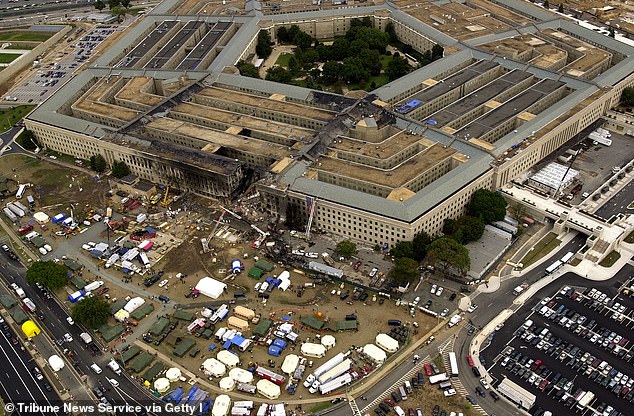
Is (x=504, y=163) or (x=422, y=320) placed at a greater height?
Answer: (x=504, y=163)

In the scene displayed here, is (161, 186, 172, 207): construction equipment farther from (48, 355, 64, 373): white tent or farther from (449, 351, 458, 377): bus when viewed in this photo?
(449, 351, 458, 377): bus

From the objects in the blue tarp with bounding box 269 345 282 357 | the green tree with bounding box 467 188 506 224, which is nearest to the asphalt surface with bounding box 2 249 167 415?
the blue tarp with bounding box 269 345 282 357

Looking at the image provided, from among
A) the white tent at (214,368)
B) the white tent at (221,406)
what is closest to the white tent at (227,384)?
the white tent at (214,368)

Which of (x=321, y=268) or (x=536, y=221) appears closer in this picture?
(x=321, y=268)

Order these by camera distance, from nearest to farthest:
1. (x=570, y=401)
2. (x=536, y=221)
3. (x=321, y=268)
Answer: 1. (x=570, y=401)
2. (x=321, y=268)
3. (x=536, y=221)

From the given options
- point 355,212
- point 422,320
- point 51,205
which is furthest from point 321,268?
point 51,205

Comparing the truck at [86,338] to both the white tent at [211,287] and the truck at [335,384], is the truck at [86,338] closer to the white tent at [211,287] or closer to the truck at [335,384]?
the white tent at [211,287]

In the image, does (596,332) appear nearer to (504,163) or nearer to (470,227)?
(470,227)
